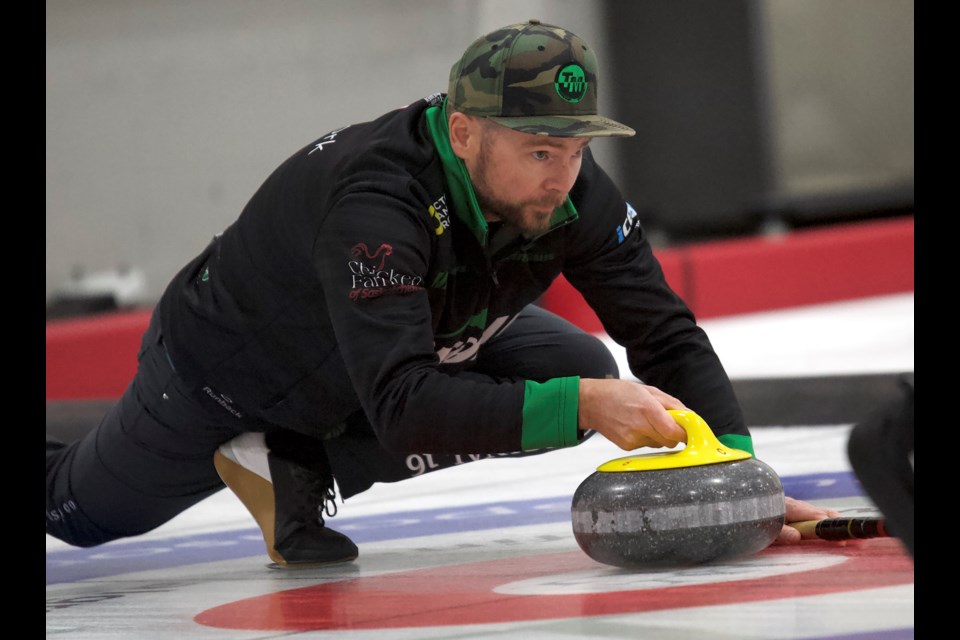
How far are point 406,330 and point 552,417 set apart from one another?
0.27 metres

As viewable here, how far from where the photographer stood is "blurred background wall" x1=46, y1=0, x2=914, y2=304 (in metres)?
7.55

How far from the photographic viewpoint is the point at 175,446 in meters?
2.90

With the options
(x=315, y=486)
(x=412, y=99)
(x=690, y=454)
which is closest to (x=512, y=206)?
(x=690, y=454)

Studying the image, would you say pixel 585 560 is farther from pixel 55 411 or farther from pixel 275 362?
pixel 55 411

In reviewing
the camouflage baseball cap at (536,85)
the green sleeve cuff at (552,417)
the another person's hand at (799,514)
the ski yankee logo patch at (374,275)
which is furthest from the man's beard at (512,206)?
the another person's hand at (799,514)

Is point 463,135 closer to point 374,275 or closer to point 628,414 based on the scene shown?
point 374,275

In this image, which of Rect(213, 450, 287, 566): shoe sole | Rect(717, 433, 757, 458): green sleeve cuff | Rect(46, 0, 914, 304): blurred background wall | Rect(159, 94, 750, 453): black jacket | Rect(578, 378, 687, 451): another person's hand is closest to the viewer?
Rect(578, 378, 687, 451): another person's hand

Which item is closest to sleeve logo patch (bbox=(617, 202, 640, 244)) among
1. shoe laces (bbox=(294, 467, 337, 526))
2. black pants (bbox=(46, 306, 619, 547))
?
black pants (bbox=(46, 306, 619, 547))

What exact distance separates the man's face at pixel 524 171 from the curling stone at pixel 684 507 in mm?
437

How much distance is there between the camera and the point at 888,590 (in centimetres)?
192

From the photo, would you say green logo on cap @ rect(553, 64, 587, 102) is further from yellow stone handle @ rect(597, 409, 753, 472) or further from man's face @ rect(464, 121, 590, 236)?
yellow stone handle @ rect(597, 409, 753, 472)

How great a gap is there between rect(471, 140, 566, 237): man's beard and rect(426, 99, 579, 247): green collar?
0.6 inches

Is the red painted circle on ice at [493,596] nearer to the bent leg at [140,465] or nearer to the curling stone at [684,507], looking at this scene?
the curling stone at [684,507]

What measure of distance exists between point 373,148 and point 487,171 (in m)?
0.19
